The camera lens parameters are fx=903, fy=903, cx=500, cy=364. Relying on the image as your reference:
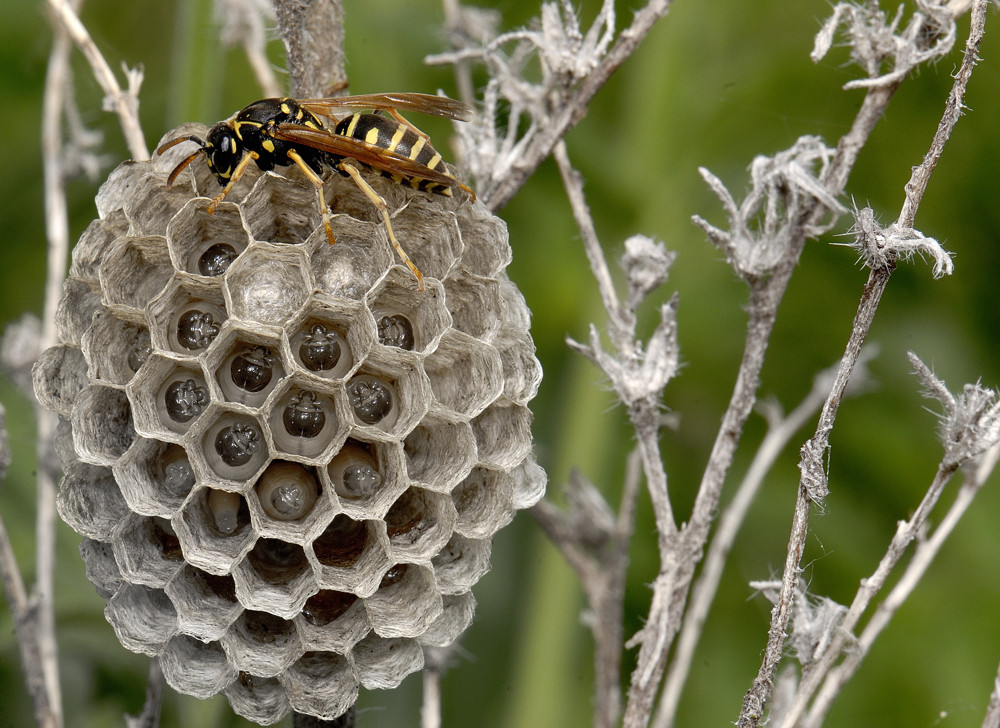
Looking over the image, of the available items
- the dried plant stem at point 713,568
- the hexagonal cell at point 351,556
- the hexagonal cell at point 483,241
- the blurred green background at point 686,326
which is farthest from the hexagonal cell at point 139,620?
the blurred green background at point 686,326

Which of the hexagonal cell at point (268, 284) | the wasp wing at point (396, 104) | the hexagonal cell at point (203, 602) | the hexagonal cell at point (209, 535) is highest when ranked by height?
the wasp wing at point (396, 104)

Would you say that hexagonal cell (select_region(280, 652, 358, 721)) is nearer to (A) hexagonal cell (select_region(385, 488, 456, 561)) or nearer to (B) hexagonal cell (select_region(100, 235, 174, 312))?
(A) hexagonal cell (select_region(385, 488, 456, 561))

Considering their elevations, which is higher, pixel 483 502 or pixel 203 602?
pixel 483 502

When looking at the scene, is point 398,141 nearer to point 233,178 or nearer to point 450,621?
point 233,178

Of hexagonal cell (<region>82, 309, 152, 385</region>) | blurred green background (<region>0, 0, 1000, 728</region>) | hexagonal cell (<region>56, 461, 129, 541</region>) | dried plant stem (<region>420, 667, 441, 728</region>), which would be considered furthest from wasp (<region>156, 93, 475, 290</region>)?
blurred green background (<region>0, 0, 1000, 728</region>)

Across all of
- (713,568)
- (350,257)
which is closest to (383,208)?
(350,257)

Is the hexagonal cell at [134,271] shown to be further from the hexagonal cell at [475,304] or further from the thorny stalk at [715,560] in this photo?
the thorny stalk at [715,560]
